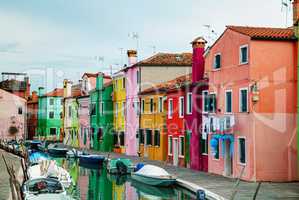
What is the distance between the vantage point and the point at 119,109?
50250mm

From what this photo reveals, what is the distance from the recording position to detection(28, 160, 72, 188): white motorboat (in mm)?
26547

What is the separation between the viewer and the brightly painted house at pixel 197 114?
30.6 meters

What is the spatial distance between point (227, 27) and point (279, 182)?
8515 millimetres

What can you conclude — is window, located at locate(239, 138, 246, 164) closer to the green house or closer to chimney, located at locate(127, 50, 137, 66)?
chimney, located at locate(127, 50, 137, 66)

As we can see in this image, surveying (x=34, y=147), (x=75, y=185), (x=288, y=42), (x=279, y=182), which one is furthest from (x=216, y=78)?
(x=34, y=147)

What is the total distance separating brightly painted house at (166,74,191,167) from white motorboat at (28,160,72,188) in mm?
8847

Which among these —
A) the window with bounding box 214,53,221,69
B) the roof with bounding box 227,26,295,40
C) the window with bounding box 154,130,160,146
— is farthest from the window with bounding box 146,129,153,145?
the roof with bounding box 227,26,295,40

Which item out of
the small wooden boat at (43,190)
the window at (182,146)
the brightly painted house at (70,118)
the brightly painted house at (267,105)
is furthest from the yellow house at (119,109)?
the small wooden boat at (43,190)

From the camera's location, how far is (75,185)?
28359 millimetres

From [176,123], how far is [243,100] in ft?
32.6

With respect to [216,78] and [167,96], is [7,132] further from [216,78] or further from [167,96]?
[216,78]

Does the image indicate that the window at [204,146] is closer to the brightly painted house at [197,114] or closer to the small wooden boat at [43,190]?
the brightly painted house at [197,114]

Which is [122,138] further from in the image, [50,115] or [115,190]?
[50,115]

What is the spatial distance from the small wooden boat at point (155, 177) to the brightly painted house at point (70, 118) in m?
38.4
